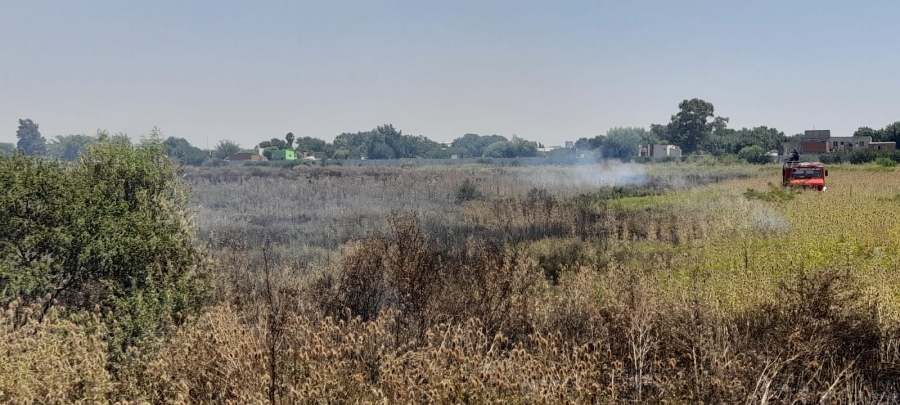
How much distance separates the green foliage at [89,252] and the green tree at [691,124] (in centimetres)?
8355

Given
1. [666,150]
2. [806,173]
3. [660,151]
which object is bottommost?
[806,173]

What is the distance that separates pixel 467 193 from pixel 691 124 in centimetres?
6089

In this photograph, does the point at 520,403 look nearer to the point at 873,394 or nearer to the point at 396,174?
the point at 873,394

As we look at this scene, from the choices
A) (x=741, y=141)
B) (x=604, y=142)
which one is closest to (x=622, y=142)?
(x=604, y=142)

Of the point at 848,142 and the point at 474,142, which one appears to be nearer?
the point at 848,142

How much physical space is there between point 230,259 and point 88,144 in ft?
13.8

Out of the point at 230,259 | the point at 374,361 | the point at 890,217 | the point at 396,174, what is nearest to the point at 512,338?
the point at 374,361

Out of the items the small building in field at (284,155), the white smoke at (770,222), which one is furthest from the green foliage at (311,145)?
the white smoke at (770,222)

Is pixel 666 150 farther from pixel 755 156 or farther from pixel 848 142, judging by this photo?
pixel 848 142

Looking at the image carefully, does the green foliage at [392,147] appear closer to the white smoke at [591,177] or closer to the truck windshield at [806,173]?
the white smoke at [591,177]

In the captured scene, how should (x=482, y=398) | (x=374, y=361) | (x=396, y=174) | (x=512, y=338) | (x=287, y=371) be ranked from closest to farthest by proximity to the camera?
(x=482, y=398), (x=287, y=371), (x=374, y=361), (x=512, y=338), (x=396, y=174)

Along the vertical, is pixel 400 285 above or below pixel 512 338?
above

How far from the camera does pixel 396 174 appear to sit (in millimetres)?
51781

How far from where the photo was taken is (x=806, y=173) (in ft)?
81.9
